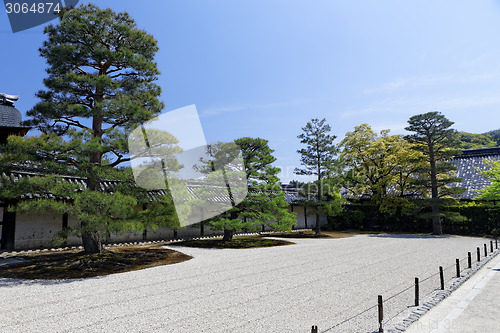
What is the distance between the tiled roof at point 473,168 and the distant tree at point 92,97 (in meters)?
25.5

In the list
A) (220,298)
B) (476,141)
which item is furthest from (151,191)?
(476,141)

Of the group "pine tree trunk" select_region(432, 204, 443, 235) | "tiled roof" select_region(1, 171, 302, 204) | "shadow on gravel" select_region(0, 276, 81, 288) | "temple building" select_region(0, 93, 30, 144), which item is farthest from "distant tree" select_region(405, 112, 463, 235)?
"temple building" select_region(0, 93, 30, 144)

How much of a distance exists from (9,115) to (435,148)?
1041 inches

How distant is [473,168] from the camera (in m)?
27.7

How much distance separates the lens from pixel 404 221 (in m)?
23.9

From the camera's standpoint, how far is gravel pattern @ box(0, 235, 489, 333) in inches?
174

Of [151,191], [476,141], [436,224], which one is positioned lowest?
[436,224]

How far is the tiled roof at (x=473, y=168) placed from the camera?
24.6 meters

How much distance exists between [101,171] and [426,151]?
21662mm

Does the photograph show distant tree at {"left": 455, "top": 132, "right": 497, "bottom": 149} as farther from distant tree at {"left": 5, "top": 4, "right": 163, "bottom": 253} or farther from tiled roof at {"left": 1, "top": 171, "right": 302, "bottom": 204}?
distant tree at {"left": 5, "top": 4, "right": 163, "bottom": 253}

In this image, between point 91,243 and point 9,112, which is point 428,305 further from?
point 9,112

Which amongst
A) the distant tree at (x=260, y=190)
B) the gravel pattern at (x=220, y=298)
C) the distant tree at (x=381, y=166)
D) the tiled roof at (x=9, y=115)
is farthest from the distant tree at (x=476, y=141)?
the tiled roof at (x=9, y=115)

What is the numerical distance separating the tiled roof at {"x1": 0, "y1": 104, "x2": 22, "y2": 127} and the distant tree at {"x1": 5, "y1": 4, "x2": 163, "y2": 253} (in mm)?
6259

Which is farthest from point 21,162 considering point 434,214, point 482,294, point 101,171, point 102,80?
point 434,214
